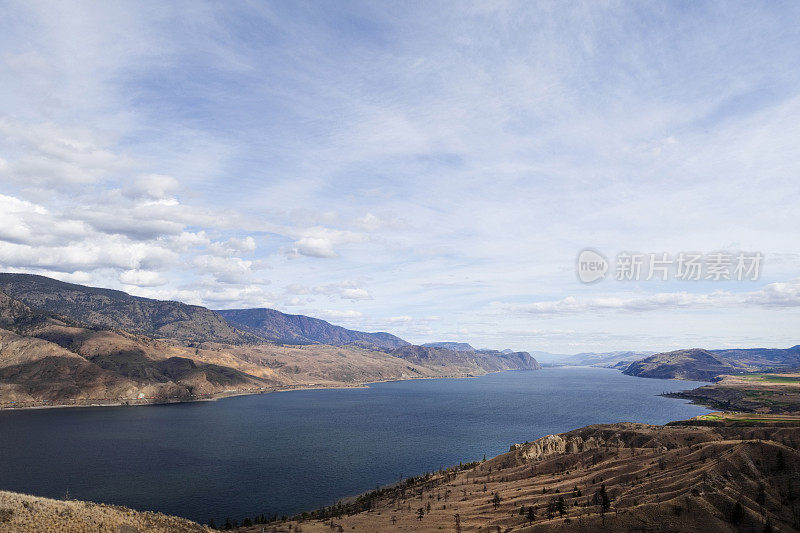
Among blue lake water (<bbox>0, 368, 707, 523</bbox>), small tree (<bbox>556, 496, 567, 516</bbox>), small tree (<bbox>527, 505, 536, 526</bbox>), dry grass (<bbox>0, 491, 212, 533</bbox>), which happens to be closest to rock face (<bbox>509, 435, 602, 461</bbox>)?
blue lake water (<bbox>0, 368, 707, 523</bbox>)

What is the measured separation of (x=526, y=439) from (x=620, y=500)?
11299 centimetres

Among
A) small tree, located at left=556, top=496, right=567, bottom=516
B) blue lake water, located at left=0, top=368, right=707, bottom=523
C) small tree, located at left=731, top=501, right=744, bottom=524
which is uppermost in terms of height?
small tree, located at left=731, top=501, right=744, bottom=524

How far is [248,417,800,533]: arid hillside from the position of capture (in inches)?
2399

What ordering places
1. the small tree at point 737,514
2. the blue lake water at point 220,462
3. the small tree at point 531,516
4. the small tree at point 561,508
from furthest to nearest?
1. the blue lake water at point 220,462
2. the small tree at point 531,516
3. the small tree at point 561,508
4. the small tree at point 737,514

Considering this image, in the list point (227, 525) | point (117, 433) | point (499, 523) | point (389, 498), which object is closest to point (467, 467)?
point (389, 498)

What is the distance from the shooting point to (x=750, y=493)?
213 ft

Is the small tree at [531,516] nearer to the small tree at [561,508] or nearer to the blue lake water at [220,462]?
the small tree at [561,508]

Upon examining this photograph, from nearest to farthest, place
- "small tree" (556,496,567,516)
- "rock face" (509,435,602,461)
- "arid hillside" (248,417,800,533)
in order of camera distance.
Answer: "arid hillside" (248,417,800,533) → "small tree" (556,496,567,516) → "rock face" (509,435,602,461)

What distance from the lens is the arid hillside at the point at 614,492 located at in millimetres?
60938

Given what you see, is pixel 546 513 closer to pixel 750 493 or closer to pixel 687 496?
pixel 687 496

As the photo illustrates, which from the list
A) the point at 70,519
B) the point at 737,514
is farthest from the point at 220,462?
the point at 737,514

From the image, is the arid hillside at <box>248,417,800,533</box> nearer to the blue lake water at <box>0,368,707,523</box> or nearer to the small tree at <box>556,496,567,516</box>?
the small tree at <box>556,496,567,516</box>

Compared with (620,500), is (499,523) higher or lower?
lower

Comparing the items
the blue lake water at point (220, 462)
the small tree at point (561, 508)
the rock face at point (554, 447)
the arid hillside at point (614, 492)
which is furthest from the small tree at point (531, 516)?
the blue lake water at point (220, 462)
